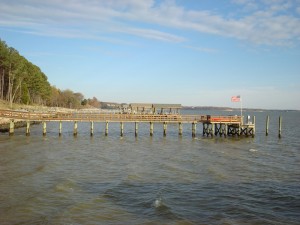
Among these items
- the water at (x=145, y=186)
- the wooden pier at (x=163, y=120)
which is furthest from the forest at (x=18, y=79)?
the water at (x=145, y=186)

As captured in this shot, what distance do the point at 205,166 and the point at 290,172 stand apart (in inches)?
222

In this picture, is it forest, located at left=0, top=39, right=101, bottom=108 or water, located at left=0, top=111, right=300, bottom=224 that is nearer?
water, located at left=0, top=111, right=300, bottom=224

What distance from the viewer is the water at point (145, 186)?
1377 centimetres

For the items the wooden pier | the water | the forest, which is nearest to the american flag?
the wooden pier

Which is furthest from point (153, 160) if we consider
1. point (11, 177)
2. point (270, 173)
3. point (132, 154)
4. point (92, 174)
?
point (11, 177)

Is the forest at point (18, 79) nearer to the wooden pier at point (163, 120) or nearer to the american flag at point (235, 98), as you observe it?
the wooden pier at point (163, 120)

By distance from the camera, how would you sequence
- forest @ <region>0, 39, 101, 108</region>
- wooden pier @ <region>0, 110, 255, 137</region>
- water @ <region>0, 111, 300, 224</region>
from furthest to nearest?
forest @ <region>0, 39, 101, 108</region>, wooden pier @ <region>0, 110, 255, 137</region>, water @ <region>0, 111, 300, 224</region>

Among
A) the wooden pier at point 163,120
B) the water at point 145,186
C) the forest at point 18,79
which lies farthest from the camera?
the forest at point 18,79

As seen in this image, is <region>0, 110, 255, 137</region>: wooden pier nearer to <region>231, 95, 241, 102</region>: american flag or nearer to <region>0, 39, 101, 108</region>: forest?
<region>231, 95, 241, 102</region>: american flag

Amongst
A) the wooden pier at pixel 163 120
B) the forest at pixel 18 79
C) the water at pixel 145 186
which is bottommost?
the water at pixel 145 186

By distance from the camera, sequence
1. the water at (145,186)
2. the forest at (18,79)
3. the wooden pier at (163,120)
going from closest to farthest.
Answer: the water at (145,186), the wooden pier at (163,120), the forest at (18,79)

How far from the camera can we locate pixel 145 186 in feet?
60.5

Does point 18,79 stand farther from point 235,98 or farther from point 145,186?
point 145,186

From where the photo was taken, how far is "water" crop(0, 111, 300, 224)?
13.8 meters
